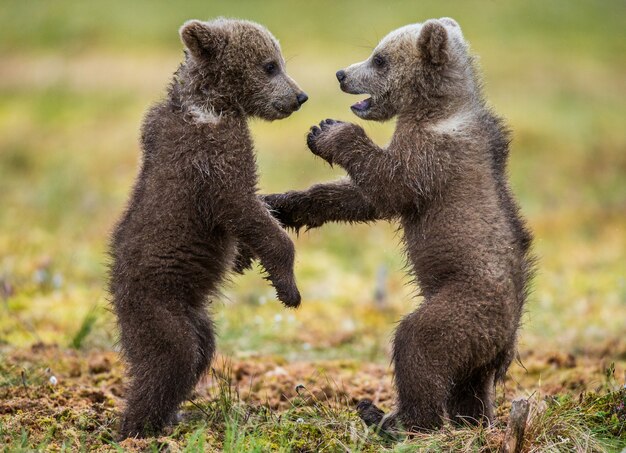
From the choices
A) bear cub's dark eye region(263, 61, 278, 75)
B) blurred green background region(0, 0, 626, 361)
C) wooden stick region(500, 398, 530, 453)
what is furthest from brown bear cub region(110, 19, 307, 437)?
wooden stick region(500, 398, 530, 453)

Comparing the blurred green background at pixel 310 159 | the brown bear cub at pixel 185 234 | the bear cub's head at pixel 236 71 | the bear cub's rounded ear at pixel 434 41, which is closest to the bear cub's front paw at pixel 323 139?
the bear cub's head at pixel 236 71

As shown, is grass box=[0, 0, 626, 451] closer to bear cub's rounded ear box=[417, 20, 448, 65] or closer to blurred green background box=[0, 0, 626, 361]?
blurred green background box=[0, 0, 626, 361]

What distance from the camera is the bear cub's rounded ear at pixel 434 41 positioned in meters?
5.98

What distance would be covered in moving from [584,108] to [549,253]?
11525 mm

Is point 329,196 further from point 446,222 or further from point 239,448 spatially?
point 239,448

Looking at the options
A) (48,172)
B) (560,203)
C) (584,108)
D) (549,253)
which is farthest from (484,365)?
(584,108)

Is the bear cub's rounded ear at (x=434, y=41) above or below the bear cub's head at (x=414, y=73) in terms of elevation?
above

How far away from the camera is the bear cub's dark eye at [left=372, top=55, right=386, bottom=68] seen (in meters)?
6.37

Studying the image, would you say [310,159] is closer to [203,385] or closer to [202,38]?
[203,385]

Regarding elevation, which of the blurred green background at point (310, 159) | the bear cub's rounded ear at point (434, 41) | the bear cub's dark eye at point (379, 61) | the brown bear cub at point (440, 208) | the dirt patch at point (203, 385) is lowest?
the blurred green background at point (310, 159)

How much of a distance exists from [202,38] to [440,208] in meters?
1.92

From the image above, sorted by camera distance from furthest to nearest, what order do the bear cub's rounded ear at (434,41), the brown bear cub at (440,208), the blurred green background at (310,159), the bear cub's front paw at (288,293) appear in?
the blurred green background at (310,159)
the bear cub's rounded ear at (434,41)
the bear cub's front paw at (288,293)
the brown bear cub at (440,208)

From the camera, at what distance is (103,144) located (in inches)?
754

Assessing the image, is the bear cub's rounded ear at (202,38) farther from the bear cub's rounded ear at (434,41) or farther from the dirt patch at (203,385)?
the dirt patch at (203,385)
